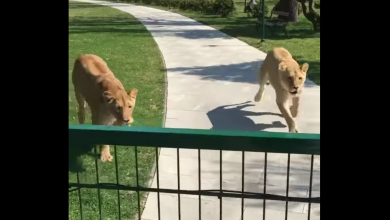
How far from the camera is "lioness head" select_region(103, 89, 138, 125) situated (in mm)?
1285

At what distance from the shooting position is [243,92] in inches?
107

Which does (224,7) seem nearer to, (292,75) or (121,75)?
(121,75)

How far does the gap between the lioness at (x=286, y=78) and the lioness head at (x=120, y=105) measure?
700 millimetres

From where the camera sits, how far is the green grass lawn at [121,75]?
903mm

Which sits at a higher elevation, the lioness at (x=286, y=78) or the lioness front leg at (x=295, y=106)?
the lioness at (x=286, y=78)

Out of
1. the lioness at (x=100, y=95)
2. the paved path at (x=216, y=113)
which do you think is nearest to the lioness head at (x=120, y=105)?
the lioness at (x=100, y=95)

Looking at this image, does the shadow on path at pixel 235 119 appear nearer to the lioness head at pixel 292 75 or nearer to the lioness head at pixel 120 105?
the lioness head at pixel 292 75

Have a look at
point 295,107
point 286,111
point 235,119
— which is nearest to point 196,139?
point 286,111

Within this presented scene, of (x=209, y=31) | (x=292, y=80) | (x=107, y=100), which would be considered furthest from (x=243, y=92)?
(x=209, y=31)

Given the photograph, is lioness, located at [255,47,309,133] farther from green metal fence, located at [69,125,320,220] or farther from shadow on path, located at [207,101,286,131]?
green metal fence, located at [69,125,320,220]

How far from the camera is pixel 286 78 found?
182cm
